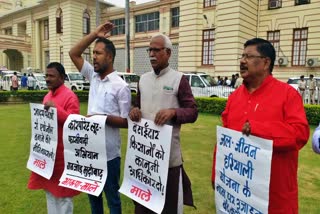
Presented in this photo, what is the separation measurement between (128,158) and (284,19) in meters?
23.4

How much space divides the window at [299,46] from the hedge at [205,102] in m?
11.6

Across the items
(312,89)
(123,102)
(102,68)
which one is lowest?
(312,89)

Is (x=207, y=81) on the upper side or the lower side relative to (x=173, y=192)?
upper

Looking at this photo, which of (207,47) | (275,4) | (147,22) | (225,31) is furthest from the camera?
(147,22)

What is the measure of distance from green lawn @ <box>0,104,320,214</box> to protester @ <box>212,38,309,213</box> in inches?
78.3

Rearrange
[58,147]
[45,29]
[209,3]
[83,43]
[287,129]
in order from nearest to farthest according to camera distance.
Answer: [287,129], [58,147], [83,43], [209,3], [45,29]

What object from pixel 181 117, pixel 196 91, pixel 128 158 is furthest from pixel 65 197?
pixel 196 91

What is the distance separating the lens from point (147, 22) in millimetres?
32562

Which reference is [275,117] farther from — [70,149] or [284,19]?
[284,19]

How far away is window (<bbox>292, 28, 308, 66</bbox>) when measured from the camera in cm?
2194

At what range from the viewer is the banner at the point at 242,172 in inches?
81.4

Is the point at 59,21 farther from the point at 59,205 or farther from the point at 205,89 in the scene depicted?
the point at 59,205

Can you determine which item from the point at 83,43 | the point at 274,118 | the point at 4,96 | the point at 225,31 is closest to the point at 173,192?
the point at 274,118

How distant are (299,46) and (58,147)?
2278 cm
